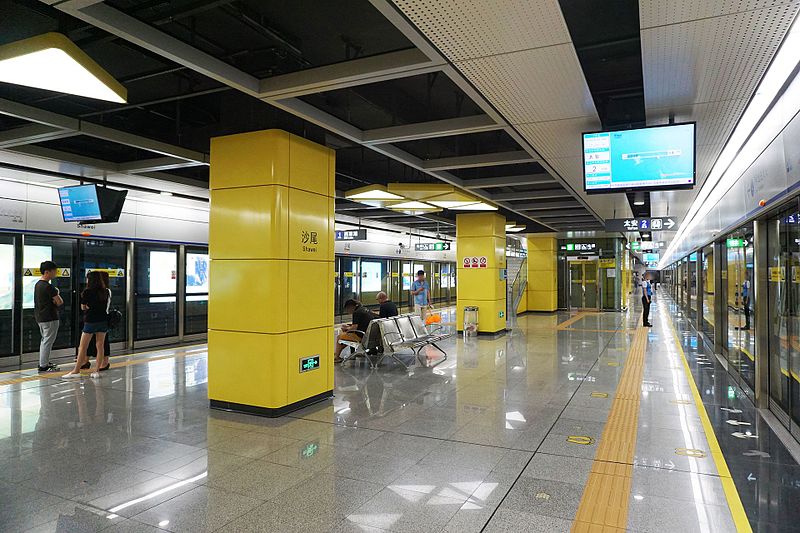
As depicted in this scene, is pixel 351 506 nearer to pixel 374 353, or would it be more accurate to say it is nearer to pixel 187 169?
pixel 374 353

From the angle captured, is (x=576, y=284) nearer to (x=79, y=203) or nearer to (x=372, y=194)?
(x=372, y=194)

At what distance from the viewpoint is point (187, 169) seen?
9.02 meters

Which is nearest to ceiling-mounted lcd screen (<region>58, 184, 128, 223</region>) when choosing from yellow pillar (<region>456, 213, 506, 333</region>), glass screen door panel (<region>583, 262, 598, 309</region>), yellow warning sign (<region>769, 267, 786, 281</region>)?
yellow pillar (<region>456, 213, 506, 333</region>)

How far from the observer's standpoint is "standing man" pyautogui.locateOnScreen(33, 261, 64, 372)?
25.0ft

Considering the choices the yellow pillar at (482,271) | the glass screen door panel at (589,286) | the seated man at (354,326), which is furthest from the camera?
the glass screen door panel at (589,286)

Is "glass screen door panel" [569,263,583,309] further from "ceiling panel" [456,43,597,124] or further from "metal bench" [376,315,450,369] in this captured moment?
"ceiling panel" [456,43,597,124]

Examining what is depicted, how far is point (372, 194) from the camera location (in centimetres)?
885

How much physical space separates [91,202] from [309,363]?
17.2 ft

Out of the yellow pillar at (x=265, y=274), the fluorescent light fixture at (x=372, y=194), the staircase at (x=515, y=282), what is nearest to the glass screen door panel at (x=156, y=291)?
the fluorescent light fixture at (x=372, y=194)

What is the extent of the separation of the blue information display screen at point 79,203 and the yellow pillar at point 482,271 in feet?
26.8

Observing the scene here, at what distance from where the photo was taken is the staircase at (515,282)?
19.4 m

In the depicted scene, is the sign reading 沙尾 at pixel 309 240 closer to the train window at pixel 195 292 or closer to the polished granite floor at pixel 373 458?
the polished granite floor at pixel 373 458

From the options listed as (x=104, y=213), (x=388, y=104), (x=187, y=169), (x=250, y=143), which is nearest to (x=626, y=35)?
(x=388, y=104)

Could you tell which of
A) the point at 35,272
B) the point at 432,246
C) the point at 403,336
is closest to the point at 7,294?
the point at 35,272
